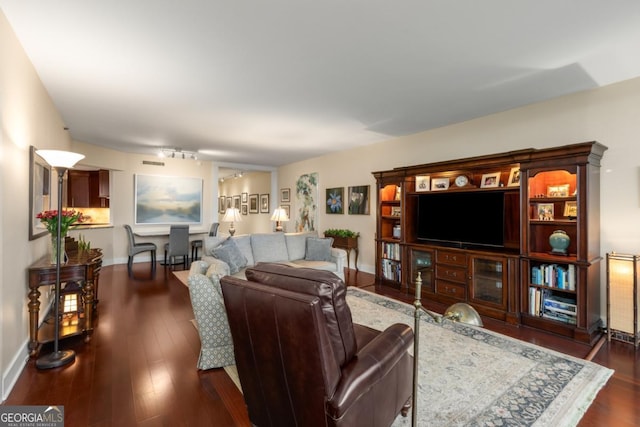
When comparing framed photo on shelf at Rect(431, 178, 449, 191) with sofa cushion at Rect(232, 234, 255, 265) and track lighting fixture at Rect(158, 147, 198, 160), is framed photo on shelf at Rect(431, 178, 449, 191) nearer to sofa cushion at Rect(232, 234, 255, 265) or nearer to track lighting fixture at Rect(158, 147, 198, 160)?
sofa cushion at Rect(232, 234, 255, 265)

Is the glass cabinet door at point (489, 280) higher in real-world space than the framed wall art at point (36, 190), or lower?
lower

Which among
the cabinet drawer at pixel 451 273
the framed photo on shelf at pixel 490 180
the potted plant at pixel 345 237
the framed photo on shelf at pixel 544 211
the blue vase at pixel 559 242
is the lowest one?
the cabinet drawer at pixel 451 273

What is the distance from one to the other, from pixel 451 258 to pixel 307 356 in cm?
330

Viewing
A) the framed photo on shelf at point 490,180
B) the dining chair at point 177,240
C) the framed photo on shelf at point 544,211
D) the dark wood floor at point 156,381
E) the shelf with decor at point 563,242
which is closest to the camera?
the dark wood floor at point 156,381

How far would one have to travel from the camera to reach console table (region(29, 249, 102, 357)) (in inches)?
102

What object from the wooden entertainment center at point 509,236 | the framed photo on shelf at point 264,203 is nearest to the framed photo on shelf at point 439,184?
the wooden entertainment center at point 509,236

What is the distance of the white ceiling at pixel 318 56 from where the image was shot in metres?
1.99

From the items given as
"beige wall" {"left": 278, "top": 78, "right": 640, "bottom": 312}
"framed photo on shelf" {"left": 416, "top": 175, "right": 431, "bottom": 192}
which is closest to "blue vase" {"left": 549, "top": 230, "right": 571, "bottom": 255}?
"beige wall" {"left": 278, "top": 78, "right": 640, "bottom": 312}

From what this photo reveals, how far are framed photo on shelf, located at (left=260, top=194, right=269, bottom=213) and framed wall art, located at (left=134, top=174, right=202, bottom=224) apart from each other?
207 cm

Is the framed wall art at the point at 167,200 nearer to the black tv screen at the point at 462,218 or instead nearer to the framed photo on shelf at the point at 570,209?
the black tv screen at the point at 462,218

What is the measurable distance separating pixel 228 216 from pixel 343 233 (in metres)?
2.35

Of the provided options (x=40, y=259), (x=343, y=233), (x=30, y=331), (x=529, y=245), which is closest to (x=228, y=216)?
(x=343, y=233)

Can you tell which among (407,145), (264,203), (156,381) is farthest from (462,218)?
(264,203)

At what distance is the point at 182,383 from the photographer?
86.6 inches
